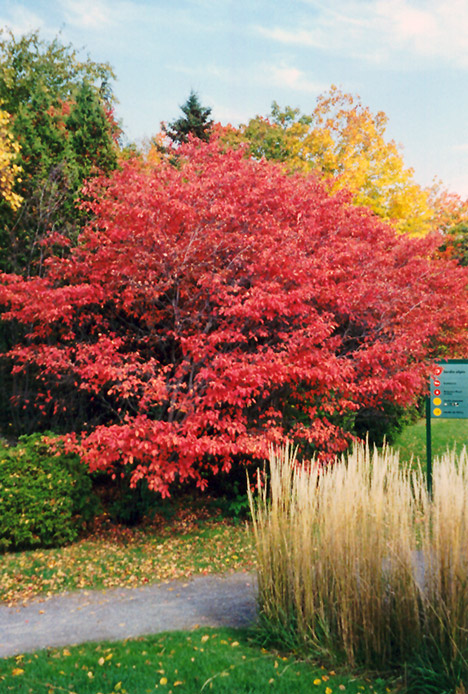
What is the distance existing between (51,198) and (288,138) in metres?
16.1

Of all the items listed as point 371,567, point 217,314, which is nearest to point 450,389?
point 217,314

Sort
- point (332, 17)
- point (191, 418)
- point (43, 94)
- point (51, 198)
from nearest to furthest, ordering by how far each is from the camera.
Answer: point (191, 418) → point (332, 17) → point (51, 198) → point (43, 94)

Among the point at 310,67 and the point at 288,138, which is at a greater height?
the point at 288,138

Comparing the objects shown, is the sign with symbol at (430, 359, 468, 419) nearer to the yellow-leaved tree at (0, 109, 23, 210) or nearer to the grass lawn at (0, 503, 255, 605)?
the grass lawn at (0, 503, 255, 605)

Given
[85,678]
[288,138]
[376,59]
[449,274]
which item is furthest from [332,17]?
[288,138]

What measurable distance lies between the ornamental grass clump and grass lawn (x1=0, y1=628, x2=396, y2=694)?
0.23 meters

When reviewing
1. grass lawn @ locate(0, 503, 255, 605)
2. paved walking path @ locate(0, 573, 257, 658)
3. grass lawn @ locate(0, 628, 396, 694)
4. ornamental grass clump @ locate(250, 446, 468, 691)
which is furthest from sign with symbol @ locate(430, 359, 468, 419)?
grass lawn @ locate(0, 628, 396, 694)

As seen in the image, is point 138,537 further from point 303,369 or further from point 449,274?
point 449,274

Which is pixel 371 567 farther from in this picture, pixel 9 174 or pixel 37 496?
pixel 9 174

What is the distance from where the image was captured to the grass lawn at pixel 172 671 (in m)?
3.80

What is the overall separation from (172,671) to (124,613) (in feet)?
4.61

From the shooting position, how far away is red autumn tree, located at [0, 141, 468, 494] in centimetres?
696

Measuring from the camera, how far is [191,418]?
695 centimetres

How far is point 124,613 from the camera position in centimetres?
528
